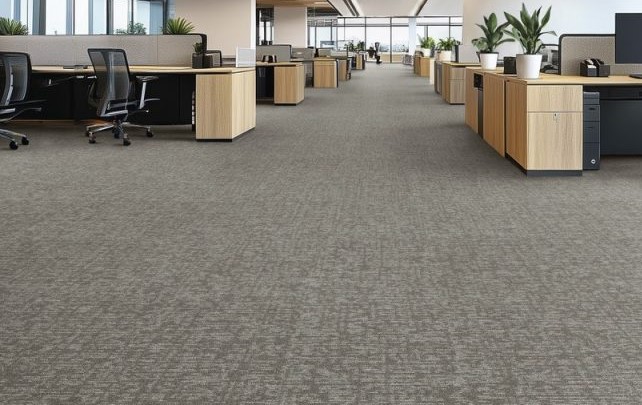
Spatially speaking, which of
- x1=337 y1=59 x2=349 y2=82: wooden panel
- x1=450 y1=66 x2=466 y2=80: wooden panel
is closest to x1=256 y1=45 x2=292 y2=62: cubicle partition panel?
x1=450 y1=66 x2=466 y2=80: wooden panel

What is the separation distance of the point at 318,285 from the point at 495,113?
4.22 meters

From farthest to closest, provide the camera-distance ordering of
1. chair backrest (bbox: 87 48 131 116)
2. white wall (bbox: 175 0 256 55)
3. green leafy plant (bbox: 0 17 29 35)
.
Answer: white wall (bbox: 175 0 256 55)
green leafy plant (bbox: 0 17 29 35)
chair backrest (bbox: 87 48 131 116)

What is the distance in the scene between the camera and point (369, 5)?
28844 millimetres

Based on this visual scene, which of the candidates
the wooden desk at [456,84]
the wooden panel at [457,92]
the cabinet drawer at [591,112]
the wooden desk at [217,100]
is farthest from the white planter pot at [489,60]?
the wooden panel at [457,92]

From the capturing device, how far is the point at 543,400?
5.96 feet

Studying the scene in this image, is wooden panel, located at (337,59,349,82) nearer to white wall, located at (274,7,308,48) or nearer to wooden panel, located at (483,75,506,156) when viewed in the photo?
white wall, located at (274,7,308,48)

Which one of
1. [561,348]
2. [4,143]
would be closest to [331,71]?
[4,143]

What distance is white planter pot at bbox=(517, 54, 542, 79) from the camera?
5.46 metres

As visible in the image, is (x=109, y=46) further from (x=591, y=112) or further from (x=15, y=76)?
(x=591, y=112)

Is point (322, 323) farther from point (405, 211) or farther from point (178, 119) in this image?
point (178, 119)

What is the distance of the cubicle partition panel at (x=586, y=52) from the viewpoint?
6164 mm

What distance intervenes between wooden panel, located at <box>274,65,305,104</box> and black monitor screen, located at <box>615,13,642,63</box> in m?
7.31

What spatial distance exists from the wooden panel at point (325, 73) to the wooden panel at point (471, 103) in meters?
9.00

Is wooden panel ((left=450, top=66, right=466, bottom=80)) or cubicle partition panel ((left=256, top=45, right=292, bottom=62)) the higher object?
cubicle partition panel ((left=256, top=45, right=292, bottom=62))
